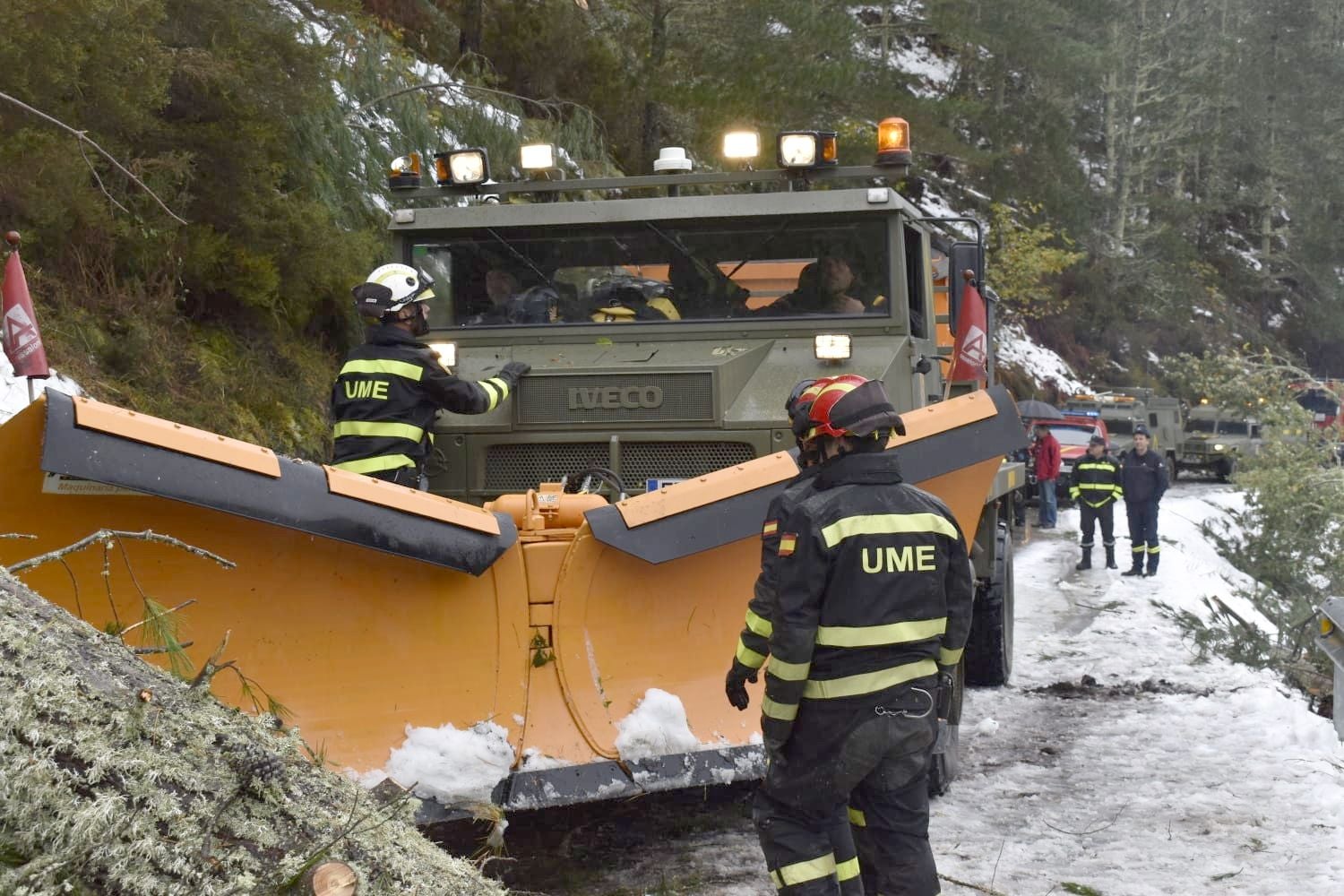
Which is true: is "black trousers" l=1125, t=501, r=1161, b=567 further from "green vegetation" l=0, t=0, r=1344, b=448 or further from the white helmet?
the white helmet

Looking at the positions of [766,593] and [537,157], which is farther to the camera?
[537,157]

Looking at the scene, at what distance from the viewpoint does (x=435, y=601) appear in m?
4.22

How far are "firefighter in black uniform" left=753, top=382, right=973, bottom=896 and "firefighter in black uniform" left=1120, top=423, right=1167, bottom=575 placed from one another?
10465mm

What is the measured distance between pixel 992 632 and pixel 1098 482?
25.0ft

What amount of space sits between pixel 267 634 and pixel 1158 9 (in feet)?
164

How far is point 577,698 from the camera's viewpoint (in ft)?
13.9

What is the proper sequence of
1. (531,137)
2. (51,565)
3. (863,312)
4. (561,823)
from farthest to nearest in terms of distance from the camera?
(531,137) → (863,312) → (561,823) → (51,565)

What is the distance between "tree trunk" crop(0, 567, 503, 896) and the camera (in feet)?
6.70

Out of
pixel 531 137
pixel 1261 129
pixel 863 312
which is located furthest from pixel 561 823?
pixel 1261 129

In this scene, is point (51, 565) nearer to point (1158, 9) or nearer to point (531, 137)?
point (531, 137)

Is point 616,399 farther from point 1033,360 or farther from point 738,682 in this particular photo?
point 1033,360

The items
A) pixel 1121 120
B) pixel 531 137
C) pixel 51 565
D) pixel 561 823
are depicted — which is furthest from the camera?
pixel 1121 120

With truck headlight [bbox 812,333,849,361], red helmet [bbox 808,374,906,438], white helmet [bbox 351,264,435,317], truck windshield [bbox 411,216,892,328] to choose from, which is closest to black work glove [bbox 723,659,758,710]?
red helmet [bbox 808,374,906,438]

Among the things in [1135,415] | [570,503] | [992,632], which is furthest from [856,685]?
[1135,415]
